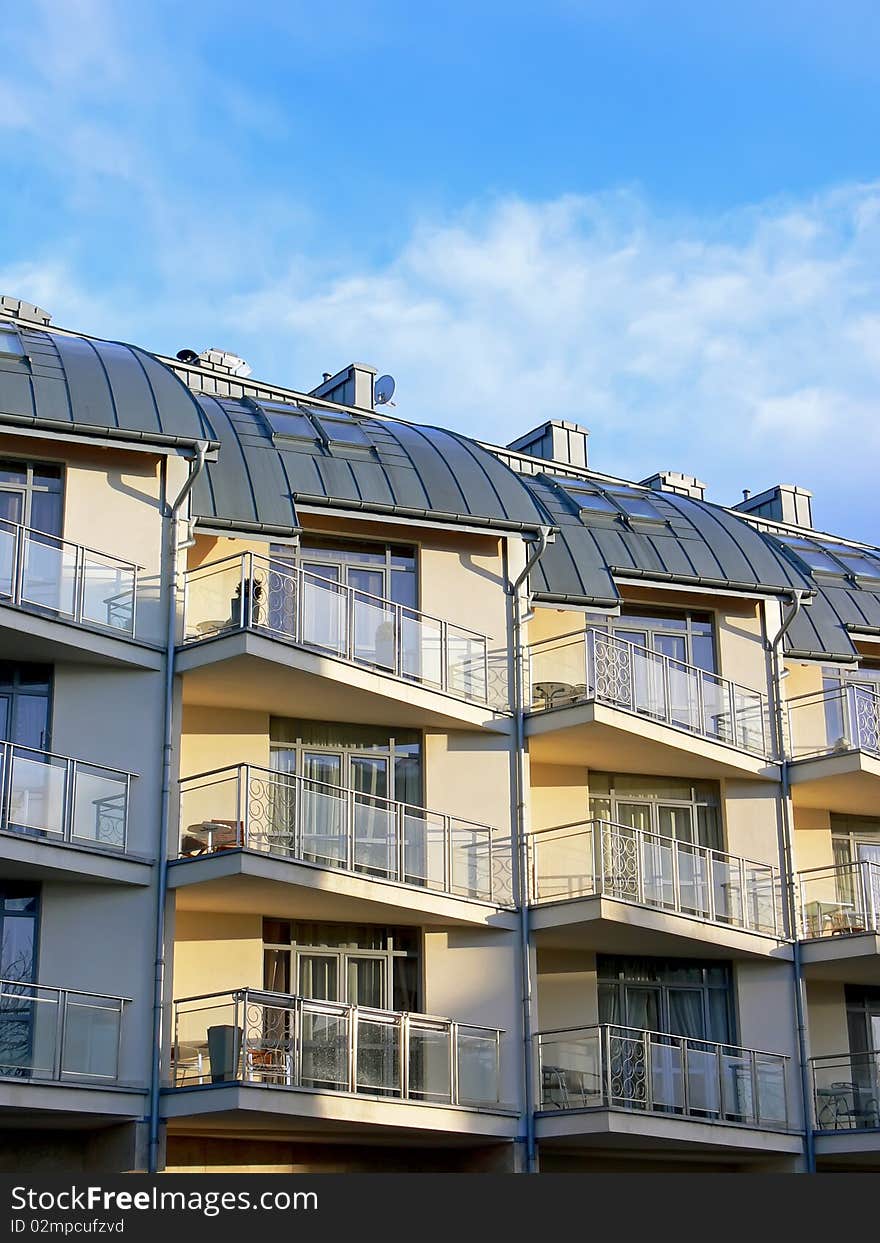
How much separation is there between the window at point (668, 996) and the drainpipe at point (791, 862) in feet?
3.30

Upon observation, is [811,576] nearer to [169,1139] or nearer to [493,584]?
[493,584]

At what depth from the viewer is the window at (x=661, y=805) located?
28219 mm

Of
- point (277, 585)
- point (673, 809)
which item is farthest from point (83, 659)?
point (673, 809)

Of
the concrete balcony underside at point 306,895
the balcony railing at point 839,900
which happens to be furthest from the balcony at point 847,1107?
the concrete balcony underside at point 306,895

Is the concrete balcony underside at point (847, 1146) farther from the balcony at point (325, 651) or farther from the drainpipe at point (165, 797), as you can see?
the drainpipe at point (165, 797)

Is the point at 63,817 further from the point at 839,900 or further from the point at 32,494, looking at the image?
the point at 839,900

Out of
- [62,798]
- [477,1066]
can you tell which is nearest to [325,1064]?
[477,1066]

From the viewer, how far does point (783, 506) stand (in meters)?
40.9

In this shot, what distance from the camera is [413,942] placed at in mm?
25438

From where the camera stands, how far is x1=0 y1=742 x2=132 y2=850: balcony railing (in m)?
22.0

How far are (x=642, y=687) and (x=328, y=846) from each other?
612 cm

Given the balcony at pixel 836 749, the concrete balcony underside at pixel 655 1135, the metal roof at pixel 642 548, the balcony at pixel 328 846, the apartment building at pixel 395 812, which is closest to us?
the apartment building at pixel 395 812

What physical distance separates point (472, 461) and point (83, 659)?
712 centimetres

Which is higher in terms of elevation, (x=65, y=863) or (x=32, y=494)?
(x=32, y=494)
